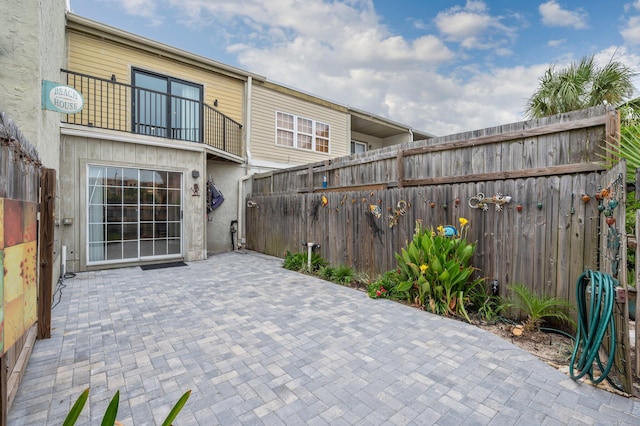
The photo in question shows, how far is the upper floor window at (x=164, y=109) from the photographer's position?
7949 mm

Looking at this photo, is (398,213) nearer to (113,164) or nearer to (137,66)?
(113,164)

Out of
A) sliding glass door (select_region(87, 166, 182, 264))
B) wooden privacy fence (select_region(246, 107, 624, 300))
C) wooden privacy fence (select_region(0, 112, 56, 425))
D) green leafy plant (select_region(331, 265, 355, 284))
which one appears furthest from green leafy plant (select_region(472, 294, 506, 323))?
sliding glass door (select_region(87, 166, 182, 264))

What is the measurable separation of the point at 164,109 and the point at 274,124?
3652mm

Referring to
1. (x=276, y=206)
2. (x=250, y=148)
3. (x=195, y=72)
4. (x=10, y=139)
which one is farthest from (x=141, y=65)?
(x=10, y=139)

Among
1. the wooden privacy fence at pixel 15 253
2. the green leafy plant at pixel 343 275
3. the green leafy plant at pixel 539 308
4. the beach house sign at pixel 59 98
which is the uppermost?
the beach house sign at pixel 59 98

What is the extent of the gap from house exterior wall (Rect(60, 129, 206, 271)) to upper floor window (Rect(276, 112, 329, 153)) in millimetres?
4035

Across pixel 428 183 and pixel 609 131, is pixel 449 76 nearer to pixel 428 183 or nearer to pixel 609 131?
pixel 428 183

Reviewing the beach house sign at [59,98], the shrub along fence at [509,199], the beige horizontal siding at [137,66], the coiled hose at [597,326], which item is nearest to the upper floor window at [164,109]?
the beige horizontal siding at [137,66]

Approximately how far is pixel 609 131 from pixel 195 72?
9.83 metres

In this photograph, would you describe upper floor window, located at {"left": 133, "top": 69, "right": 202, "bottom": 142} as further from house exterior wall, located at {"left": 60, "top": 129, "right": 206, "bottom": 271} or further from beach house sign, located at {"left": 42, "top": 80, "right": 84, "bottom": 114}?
beach house sign, located at {"left": 42, "top": 80, "right": 84, "bottom": 114}

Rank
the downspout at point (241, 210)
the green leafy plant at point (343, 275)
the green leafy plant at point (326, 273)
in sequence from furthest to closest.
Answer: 1. the downspout at point (241, 210)
2. the green leafy plant at point (326, 273)
3. the green leafy plant at point (343, 275)

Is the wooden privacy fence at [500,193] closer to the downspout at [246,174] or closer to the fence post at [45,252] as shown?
the downspout at [246,174]

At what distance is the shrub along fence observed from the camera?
298 cm

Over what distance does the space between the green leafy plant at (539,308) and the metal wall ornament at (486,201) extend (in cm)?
102
